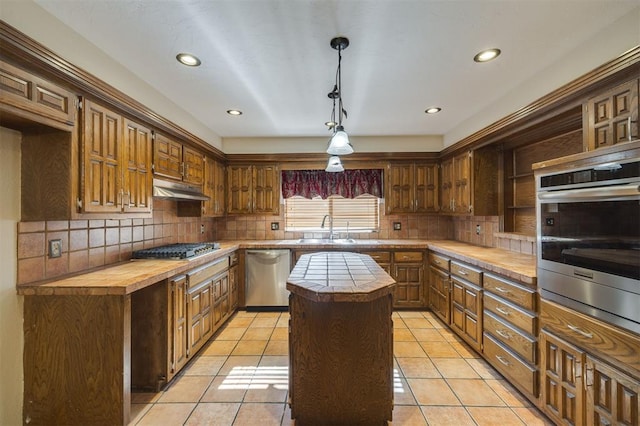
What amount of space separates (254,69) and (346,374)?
2.28 m

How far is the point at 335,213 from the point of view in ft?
15.0

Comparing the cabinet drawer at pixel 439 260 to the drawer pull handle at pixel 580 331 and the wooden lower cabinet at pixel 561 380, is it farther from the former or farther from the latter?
the drawer pull handle at pixel 580 331

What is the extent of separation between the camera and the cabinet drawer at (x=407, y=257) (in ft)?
12.5

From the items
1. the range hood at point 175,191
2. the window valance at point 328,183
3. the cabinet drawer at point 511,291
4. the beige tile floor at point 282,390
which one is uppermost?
the window valance at point 328,183

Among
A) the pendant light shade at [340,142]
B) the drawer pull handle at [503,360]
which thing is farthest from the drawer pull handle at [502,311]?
the pendant light shade at [340,142]

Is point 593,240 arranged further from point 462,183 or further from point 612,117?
point 462,183

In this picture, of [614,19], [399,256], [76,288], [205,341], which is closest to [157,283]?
A: [76,288]

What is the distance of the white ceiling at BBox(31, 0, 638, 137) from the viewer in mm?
1579

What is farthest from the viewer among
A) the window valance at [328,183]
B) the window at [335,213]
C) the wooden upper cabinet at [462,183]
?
the window at [335,213]

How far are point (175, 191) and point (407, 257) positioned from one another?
291cm

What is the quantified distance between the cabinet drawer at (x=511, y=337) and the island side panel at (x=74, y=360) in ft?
8.76

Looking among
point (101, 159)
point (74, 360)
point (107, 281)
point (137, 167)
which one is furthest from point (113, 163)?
point (74, 360)

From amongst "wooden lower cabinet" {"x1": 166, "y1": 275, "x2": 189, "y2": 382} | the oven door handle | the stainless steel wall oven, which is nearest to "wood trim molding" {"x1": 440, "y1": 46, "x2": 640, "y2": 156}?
the stainless steel wall oven

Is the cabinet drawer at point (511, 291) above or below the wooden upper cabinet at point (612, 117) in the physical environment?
below
